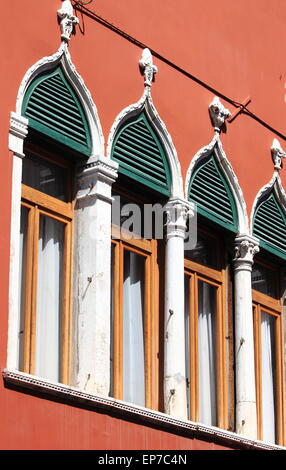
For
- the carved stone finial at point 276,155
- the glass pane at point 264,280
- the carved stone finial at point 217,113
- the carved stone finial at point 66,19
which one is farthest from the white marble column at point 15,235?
the carved stone finial at point 276,155

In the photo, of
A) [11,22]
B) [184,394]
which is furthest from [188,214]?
[11,22]

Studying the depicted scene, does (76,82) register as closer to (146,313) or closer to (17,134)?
(17,134)

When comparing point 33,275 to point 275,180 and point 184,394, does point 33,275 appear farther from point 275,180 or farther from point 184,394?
point 275,180

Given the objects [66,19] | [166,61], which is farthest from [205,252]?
[66,19]

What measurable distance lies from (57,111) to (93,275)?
1327mm

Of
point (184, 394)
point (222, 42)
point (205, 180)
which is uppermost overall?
point (222, 42)

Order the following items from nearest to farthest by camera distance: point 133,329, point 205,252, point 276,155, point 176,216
→ 1. point 133,329
2. point 176,216
3. point 205,252
4. point 276,155

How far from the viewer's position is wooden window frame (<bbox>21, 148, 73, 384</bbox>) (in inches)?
454

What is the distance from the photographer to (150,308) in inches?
504

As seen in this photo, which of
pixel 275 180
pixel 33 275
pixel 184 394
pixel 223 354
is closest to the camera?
pixel 33 275

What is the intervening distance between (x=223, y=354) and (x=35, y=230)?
2624mm

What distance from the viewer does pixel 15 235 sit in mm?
11227

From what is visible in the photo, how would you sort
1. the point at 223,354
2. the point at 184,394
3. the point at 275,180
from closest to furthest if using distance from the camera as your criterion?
1. the point at 184,394
2. the point at 223,354
3. the point at 275,180

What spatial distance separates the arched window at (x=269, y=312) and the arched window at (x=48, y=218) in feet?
8.57
